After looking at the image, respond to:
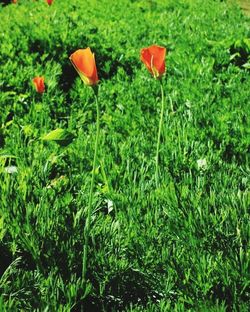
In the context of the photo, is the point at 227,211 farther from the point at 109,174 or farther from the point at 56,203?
the point at 109,174

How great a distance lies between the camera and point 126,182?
232cm

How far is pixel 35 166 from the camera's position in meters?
2.21

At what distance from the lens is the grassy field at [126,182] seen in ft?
5.15

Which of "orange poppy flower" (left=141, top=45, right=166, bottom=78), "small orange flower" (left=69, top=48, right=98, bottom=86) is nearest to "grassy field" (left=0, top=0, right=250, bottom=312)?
"small orange flower" (left=69, top=48, right=98, bottom=86)

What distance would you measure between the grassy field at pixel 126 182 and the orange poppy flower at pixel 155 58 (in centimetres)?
51

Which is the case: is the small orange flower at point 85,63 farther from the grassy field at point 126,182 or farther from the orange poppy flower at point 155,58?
the orange poppy flower at point 155,58

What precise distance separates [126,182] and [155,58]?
0.69 meters

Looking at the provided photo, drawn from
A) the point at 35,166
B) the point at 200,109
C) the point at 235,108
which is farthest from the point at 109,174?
the point at 235,108

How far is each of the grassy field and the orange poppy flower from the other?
0.51 metres

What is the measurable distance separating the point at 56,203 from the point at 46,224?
136 mm

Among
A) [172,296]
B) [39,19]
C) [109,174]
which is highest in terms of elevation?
[39,19]

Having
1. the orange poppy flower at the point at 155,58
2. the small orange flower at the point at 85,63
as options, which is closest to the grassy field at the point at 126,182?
the small orange flower at the point at 85,63

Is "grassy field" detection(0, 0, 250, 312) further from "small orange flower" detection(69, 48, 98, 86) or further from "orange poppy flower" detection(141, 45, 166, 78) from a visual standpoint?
"orange poppy flower" detection(141, 45, 166, 78)

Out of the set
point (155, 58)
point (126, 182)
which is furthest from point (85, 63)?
point (126, 182)
